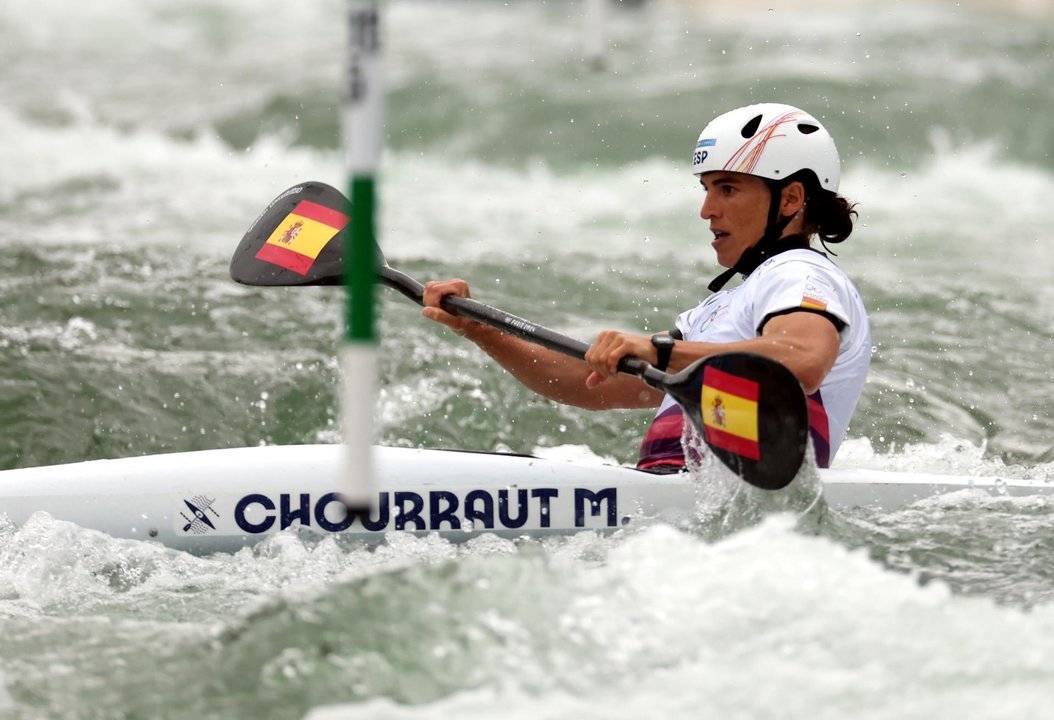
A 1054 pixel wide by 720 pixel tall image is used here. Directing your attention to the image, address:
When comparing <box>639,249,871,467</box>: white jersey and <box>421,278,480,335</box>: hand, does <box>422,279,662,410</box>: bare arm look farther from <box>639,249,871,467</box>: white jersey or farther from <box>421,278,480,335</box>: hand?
<box>639,249,871,467</box>: white jersey

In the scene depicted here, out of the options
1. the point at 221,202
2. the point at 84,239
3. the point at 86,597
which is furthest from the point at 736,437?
the point at 221,202

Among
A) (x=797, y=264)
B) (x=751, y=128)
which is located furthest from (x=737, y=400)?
(x=751, y=128)

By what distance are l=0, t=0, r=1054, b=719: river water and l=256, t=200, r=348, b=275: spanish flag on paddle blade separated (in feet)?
3.55

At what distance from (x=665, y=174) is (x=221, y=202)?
11.1ft

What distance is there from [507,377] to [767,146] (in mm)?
2380

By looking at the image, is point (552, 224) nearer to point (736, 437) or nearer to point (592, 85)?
point (592, 85)

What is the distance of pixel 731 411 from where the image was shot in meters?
3.53

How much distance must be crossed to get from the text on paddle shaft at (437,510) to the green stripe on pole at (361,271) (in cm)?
145

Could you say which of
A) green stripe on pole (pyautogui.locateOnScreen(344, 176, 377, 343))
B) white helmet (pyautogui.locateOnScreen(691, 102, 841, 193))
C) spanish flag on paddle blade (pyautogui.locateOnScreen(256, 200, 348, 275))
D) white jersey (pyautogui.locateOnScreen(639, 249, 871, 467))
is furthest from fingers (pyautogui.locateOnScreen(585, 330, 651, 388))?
spanish flag on paddle blade (pyautogui.locateOnScreen(256, 200, 348, 275))

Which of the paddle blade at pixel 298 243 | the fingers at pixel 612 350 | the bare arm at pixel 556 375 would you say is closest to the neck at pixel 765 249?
the fingers at pixel 612 350

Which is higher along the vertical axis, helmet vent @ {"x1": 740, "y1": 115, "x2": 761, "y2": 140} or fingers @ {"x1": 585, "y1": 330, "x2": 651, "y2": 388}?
helmet vent @ {"x1": 740, "y1": 115, "x2": 761, "y2": 140}

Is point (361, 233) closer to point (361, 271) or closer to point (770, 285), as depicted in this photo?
point (361, 271)

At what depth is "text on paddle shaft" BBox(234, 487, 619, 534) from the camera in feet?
12.8

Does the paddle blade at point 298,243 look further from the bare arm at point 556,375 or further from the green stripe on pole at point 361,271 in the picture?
the green stripe on pole at point 361,271
